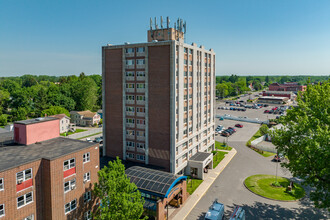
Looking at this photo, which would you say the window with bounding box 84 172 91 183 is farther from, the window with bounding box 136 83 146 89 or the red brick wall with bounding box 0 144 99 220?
the window with bounding box 136 83 146 89

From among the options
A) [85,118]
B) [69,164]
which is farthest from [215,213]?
[85,118]

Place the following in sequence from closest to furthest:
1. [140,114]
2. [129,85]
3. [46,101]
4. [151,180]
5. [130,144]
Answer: [151,180] → [140,114] → [129,85] → [130,144] → [46,101]

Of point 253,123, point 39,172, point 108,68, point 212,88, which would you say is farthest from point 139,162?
point 253,123

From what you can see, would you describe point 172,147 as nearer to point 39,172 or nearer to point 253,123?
point 39,172

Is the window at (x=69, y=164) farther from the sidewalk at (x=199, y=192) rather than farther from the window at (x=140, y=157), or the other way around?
the window at (x=140, y=157)

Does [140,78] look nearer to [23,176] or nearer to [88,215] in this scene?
[88,215]

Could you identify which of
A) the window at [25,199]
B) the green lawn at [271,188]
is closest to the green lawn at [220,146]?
the green lawn at [271,188]
